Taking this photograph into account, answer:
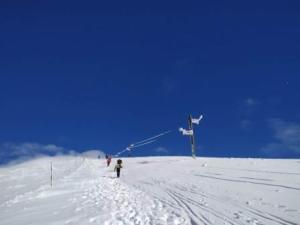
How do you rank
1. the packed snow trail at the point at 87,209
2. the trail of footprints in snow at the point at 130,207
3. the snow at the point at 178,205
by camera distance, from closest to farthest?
the snow at the point at 178,205, the trail of footprints in snow at the point at 130,207, the packed snow trail at the point at 87,209

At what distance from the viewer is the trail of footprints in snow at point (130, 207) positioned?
14.1m

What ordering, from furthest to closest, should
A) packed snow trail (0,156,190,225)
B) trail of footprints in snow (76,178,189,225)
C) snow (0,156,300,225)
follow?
packed snow trail (0,156,190,225)
trail of footprints in snow (76,178,189,225)
snow (0,156,300,225)

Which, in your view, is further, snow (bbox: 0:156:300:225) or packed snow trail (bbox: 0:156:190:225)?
packed snow trail (bbox: 0:156:190:225)

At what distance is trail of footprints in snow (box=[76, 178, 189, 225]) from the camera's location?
14.1m

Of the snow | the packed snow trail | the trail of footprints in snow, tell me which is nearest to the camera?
the snow

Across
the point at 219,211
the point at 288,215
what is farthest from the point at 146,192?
the point at 288,215

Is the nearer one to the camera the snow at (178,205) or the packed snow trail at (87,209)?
the snow at (178,205)

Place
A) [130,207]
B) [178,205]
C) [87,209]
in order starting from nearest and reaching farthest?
[178,205] → [130,207] → [87,209]

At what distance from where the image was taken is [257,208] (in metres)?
14.6

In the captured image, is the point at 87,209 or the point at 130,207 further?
the point at 87,209

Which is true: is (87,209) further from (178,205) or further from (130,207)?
(178,205)

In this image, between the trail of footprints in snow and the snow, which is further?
the trail of footprints in snow

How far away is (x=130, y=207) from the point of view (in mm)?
17281

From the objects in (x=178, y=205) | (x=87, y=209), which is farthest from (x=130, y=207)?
(x=178, y=205)
